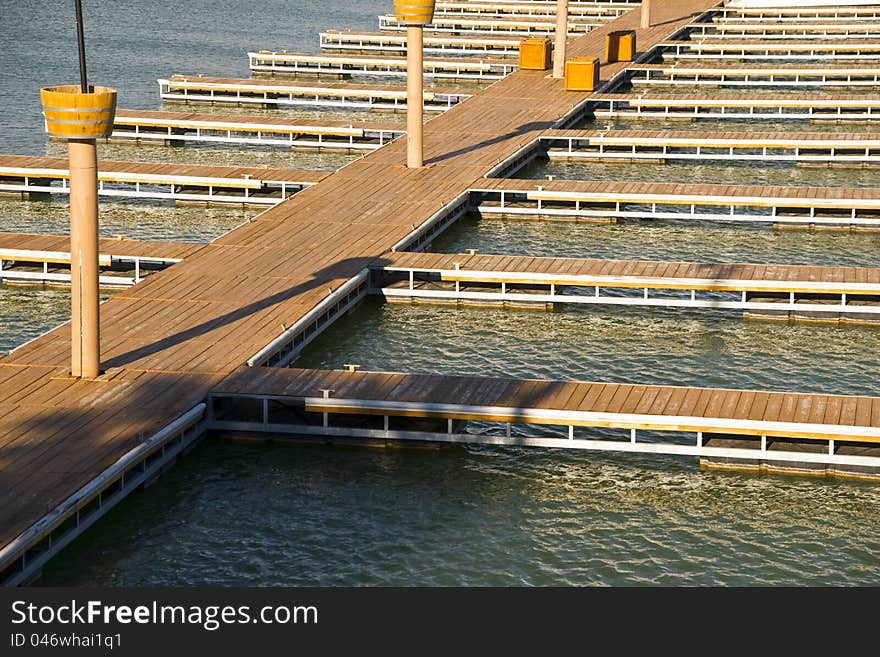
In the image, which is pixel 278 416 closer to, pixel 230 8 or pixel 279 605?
pixel 279 605

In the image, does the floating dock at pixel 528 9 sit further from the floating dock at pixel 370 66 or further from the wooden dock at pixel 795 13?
the floating dock at pixel 370 66

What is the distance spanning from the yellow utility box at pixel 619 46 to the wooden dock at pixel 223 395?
2044 cm

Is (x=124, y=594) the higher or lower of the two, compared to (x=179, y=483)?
higher

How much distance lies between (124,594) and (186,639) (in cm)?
106

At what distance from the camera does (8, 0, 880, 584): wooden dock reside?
14.7 m

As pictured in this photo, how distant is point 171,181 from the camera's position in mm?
28969

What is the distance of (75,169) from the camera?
1638cm

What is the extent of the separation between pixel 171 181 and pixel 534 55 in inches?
625

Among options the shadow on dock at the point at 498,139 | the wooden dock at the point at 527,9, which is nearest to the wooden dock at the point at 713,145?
the shadow on dock at the point at 498,139

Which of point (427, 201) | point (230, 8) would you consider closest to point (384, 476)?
point (427, 201)

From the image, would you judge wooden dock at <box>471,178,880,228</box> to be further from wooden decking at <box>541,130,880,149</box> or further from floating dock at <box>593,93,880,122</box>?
floating dock at <box>593,93,880,122</box>

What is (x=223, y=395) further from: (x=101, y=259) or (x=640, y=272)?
(x=640, y=272)

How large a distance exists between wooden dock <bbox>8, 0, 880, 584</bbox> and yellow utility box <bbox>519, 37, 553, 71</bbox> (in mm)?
18798

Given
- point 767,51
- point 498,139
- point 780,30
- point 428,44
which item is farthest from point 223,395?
point 780,30
